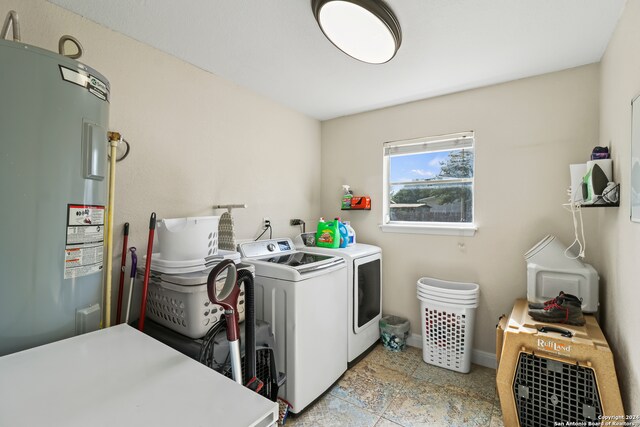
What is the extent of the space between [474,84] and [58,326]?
3.06m

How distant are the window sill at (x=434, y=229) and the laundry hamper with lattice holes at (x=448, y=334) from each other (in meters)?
0.64

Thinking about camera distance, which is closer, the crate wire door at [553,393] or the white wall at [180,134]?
the crate wire door at [553,393]

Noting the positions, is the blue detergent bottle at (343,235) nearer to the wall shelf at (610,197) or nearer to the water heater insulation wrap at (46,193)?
the wall shelf at (610,197)

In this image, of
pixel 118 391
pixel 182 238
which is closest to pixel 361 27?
pixel 182 238

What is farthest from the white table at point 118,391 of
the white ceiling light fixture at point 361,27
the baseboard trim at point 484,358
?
the baseboard trim at point 484,358

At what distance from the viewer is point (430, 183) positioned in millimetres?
2844

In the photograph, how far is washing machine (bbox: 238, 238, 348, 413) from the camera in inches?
71.8

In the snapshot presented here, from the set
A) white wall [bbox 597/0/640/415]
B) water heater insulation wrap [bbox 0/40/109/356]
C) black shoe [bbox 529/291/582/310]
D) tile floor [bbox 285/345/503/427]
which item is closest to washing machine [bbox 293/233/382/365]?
tile floor [bbox 285/345/503/427]

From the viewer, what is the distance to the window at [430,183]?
8.65 ft

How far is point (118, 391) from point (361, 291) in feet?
6.69

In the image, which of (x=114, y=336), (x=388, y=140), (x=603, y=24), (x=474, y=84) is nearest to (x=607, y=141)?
(x=603, y=24)

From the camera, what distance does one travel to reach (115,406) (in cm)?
68

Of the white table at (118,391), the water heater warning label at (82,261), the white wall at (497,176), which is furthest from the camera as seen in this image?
the white wall at (497,176)

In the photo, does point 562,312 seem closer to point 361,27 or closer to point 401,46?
point 401,46
